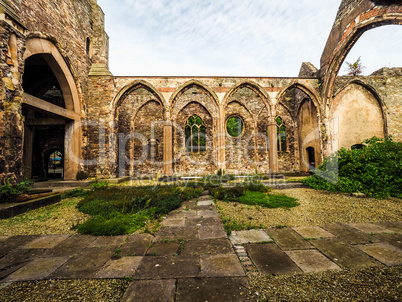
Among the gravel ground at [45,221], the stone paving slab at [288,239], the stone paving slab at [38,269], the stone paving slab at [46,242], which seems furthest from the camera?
the gravel ground at [45,221]

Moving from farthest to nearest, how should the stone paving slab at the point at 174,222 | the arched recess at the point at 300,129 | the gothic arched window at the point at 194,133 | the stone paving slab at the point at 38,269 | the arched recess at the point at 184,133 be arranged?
the gothic arched window at the point at 194,133
the arched recess at the point at 184,133
the arched recess at the point at 300,129
the stone paving slab at the point at 174,222
the stone paving slab at the point at 38,269

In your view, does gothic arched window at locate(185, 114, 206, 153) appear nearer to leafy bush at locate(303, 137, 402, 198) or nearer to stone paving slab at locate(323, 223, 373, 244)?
leafy bush at locate(303, 137, 402, 198)

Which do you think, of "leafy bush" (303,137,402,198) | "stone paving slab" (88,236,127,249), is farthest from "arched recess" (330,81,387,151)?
"stone paving slab" (88,236,127,249)

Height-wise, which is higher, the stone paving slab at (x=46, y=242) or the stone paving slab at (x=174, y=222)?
the stone paving slab at (x=46, y=242)

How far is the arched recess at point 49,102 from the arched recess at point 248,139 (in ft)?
32.2

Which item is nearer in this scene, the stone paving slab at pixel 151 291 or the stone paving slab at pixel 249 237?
the stone paving slab at pixel 151 291

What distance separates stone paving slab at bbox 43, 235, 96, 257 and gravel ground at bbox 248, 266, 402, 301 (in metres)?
2.38

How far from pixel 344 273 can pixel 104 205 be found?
4643mm

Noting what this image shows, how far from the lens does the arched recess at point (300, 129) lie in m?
12.1

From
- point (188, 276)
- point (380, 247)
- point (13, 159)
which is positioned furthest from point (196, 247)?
point (13, 159)

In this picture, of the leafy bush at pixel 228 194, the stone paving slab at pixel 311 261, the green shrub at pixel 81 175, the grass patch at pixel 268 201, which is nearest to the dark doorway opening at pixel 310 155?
the grass patch at pixel 268 201

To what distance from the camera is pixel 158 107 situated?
14.3 m

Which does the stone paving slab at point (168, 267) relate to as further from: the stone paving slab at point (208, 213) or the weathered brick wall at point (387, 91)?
the weathered brick wall at point (387, 91)

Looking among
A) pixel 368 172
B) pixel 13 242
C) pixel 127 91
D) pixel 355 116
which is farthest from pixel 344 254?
pixel 355 116
